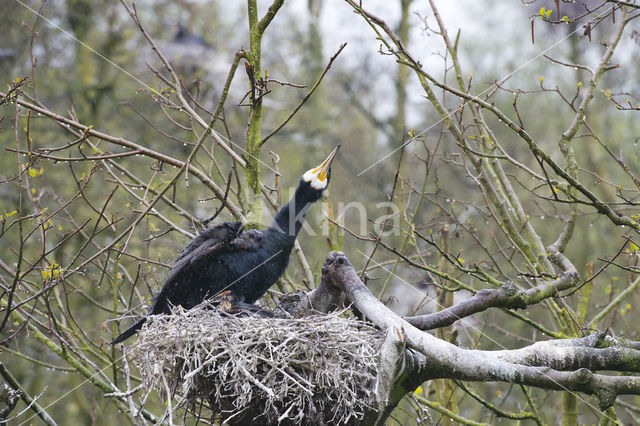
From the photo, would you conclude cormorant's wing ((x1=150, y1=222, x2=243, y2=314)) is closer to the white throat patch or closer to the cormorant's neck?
the cormorant's neck

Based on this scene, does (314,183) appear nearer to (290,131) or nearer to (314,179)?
(314,179)

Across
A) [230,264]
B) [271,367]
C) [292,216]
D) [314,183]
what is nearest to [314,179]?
[314,183]

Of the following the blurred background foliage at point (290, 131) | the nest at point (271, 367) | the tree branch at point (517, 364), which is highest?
the blurred background foliage at point (290, 131)

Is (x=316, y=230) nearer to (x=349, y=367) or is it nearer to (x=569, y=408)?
(x=569, y=408)

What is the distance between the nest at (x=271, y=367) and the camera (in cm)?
279

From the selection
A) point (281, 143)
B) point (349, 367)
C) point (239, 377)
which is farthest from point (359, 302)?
point (281, 143)

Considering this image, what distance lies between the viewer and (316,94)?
39.6 feet

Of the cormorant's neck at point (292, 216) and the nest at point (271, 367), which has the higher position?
the cormorant's neck at point (292, 216)

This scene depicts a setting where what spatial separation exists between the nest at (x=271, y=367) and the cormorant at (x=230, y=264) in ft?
2.84

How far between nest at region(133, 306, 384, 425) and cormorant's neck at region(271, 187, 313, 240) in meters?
1.31

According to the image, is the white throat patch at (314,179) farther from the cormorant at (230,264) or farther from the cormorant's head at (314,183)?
the cormorant at (230,264)

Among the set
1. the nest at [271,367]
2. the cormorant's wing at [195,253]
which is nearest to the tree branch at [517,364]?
the nest at [271,367]

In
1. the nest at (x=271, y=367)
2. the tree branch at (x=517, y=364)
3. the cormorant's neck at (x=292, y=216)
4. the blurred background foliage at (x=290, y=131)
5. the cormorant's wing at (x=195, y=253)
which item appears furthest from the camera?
the blurred background foliage at (x=290, y=131)

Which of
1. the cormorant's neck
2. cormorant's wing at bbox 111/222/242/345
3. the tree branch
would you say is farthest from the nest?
the cormorant's neck
